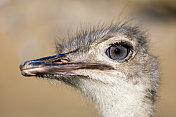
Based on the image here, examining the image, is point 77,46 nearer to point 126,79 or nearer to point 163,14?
point 126,79

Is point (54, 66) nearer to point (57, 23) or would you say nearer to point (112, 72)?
point (112, 72)

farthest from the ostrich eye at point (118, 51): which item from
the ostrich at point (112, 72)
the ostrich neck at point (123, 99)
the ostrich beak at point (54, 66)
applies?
the ostrich neck at point (123, 99)

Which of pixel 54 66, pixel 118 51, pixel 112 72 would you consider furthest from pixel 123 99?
pixel 54 66

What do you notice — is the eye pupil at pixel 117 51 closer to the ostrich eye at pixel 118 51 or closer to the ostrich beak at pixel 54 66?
the ostrich eye at pixel 118 51

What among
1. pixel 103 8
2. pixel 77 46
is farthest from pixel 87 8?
pixel 77 46

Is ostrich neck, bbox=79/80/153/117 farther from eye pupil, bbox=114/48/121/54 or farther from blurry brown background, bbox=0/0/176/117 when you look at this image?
blurry brown background, bbox=0/0/176/117

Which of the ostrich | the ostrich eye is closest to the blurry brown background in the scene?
the ostrich
